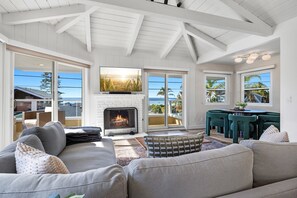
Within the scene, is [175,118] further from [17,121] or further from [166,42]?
[17,121]

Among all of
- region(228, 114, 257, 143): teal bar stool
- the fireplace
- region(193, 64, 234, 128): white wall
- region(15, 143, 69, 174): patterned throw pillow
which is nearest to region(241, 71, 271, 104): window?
region(193, 64, 234, 128): white wall

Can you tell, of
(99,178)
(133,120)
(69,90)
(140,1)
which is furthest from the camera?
(133,120)

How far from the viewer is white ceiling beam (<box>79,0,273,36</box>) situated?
232 centimetres

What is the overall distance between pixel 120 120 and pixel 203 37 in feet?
10.7

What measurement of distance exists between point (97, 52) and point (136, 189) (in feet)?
15.4

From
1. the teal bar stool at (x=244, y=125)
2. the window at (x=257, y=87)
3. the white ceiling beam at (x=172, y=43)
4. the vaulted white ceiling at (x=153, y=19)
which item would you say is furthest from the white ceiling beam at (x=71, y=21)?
the window at (x=257, y=87)

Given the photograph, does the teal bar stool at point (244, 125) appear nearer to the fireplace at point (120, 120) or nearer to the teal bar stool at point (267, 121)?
the teal bar stool at point (267, 121)

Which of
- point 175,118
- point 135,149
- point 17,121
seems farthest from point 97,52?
point 175,118

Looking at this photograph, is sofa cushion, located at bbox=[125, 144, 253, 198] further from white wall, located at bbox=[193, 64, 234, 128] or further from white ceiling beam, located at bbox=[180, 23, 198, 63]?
white wall, located at bbox=[193, 64, 234, 128]

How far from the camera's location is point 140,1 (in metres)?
2.48

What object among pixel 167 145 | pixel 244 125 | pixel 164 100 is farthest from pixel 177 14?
pixel 164 100

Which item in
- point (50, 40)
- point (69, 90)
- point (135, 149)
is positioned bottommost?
point (135, 149)

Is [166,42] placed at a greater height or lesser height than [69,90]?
greater

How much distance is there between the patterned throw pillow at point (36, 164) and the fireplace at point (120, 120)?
3912 millimetres
